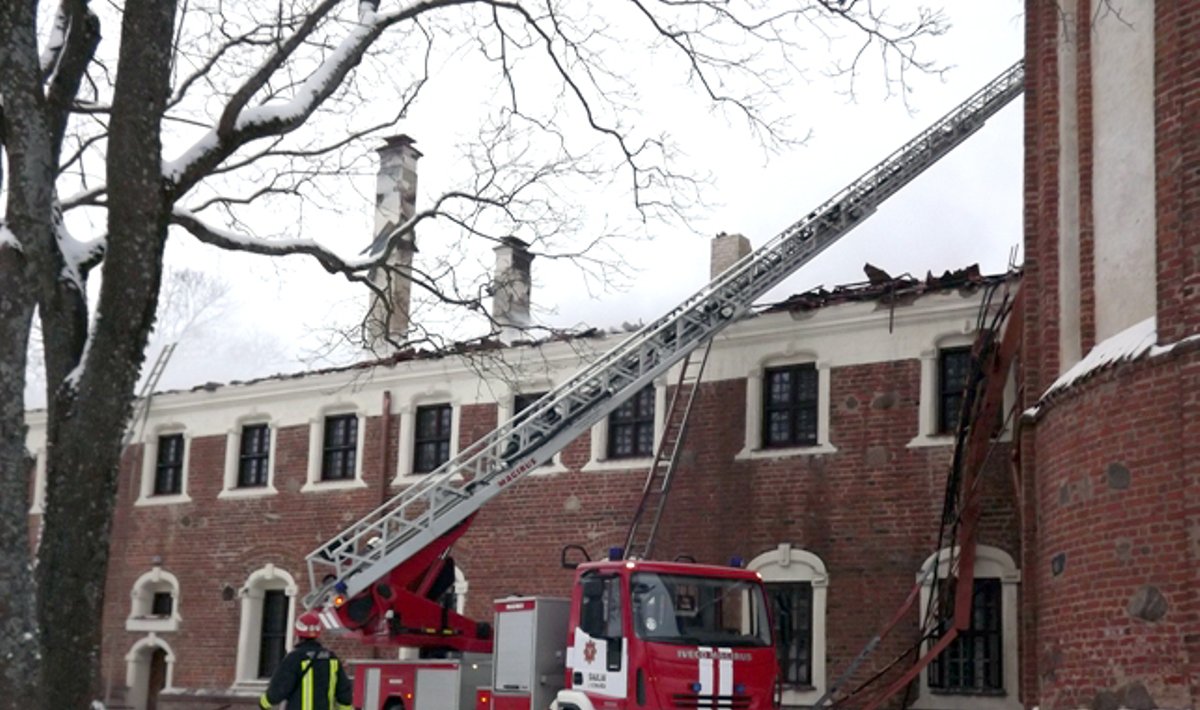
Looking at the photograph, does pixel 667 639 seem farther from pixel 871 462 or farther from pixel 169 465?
pixel 169 465

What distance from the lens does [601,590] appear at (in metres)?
13.8

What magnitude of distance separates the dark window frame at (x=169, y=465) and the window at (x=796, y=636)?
41.1 ft

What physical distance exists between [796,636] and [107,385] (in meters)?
11.6

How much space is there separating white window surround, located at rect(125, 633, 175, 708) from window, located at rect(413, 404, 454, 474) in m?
6.20

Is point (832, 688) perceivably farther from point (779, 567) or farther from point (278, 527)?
point (278, 527)

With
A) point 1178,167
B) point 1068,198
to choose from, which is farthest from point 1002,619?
point 1178,167

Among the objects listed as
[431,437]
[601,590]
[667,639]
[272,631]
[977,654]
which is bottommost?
[272,631]

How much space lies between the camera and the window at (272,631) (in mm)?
24641

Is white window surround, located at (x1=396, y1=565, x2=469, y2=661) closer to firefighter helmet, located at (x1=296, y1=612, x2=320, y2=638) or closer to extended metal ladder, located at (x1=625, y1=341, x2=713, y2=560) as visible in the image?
extended metal ladder, located at (x1=625, y1=341, x2=713, y2=560)

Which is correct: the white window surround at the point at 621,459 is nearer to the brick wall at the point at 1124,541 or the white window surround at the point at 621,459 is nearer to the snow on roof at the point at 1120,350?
the snow on roof at the point at 1120,350

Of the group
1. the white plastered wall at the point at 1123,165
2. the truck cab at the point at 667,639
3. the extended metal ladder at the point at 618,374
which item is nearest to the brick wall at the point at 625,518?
the extended metal ladder at the point at 618,374

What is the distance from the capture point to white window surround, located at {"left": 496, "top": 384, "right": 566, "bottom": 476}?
2184cm

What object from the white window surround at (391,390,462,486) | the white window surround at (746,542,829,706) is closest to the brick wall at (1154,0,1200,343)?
the white window surround at (746,542,829,706)

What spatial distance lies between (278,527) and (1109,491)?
16516 mm
